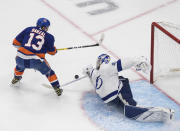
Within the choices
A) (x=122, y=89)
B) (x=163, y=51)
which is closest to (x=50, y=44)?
(x=122, y=89)

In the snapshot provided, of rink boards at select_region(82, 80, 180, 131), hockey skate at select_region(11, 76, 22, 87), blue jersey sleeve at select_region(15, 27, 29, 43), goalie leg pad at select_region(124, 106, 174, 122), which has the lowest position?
rink boards at select_region(82, 80, 180, 131)

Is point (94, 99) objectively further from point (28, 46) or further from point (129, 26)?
point (129, 26)

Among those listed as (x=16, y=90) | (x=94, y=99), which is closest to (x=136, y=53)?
(x=94, y=99)

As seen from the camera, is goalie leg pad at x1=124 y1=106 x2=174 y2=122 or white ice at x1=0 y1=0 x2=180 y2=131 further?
white ice at x1=0 y1=0 x2=180 y2=131

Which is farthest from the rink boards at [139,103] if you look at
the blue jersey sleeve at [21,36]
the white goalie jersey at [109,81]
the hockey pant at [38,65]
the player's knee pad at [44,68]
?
the blue jersey sleeve at [21,36]

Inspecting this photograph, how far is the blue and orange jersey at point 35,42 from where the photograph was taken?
410cm

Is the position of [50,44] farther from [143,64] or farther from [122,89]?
[143,64]

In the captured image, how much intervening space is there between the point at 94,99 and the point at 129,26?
185 centimetres

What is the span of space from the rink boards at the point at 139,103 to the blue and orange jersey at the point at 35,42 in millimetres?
734

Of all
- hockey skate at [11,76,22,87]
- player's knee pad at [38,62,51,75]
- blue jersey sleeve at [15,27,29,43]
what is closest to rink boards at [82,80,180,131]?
player's knee pad at [38,62,51,75]

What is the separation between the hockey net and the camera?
13.7 feet

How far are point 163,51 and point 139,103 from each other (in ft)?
2.12

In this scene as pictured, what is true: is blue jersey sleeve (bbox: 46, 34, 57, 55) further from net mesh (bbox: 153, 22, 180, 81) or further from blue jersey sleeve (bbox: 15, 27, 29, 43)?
net mesh (bbox: 153, 22, 180, 81)

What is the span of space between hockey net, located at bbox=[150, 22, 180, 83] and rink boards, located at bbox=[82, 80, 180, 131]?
0.21m
